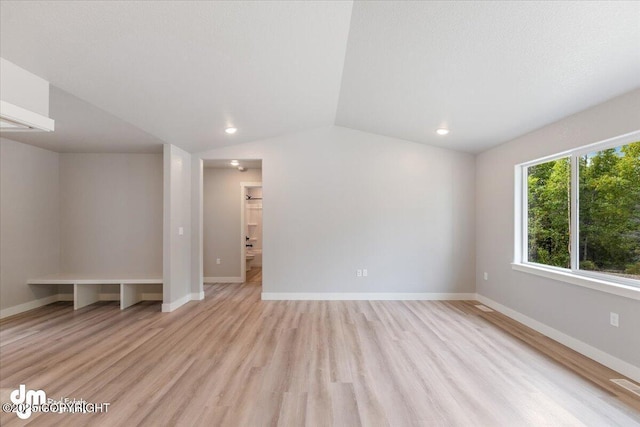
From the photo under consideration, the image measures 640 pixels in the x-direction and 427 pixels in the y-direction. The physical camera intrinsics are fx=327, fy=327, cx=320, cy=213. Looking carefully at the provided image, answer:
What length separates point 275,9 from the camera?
227 centimetres

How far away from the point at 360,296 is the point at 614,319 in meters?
3.24

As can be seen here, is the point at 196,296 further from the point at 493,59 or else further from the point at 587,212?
the point at 587,212

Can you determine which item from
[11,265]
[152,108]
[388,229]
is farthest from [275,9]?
[11,265]

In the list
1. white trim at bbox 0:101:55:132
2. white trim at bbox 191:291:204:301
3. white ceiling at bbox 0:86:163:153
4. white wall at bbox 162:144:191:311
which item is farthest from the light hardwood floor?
white ceiling at bbox 0:86:163:153

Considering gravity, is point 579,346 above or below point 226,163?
below

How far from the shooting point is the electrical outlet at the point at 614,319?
9.34 ft

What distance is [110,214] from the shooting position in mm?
5570

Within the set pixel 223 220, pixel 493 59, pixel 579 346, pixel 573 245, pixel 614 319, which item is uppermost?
pixel 493 59

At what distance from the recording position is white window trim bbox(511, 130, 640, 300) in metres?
2.89

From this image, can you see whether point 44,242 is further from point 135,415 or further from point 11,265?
point 135,415

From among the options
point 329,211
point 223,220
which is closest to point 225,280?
point 223,220

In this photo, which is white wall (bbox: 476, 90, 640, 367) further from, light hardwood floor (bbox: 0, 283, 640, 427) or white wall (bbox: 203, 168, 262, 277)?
white wall (bbox: 203, 168, 262, 277)

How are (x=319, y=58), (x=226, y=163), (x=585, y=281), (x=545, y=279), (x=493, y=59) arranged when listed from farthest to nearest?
(x=226, y=163), (x=545, y=279), (x=585, y=281), (x=319, y=58), (x=493, y=59)

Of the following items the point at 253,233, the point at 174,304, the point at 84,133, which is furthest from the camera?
the point at 253,233
